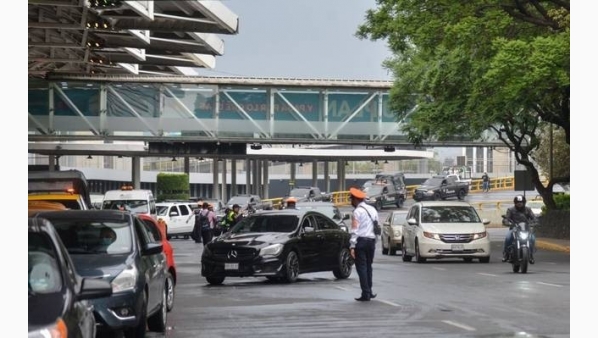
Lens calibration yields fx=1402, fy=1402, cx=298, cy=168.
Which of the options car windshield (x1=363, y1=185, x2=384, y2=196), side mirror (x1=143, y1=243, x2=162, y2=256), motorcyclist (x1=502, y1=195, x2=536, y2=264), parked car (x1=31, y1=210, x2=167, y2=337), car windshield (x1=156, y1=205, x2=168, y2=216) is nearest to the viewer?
parked car (x1=31, y1=210, x2=167, y2=337)

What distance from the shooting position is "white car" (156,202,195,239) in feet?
199

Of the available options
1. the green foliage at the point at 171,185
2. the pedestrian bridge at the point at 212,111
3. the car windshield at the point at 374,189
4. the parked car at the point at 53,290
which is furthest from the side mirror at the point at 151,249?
the green foliage at the point at 171,185

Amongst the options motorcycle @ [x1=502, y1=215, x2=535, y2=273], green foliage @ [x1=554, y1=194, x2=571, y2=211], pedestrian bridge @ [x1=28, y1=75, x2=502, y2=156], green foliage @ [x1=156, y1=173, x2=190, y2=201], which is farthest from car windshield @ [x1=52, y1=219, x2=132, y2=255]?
green foliage @ [x1=156, y1=173, x2=190, y2=201]

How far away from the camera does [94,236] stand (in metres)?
16.2

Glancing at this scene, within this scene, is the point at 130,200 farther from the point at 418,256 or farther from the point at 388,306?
the point at 388,306

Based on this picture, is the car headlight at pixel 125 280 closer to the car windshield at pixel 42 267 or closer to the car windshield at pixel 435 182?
the car windshield at pixel 42 267

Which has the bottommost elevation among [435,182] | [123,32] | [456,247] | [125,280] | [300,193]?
[456,247]

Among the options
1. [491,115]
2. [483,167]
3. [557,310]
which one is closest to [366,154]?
[483,167]

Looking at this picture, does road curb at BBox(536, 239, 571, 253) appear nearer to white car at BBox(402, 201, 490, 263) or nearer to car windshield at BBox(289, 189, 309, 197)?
white car at BBox(402, 201, 490, 263)

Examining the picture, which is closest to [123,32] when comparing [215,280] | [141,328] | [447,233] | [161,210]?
[447,233]

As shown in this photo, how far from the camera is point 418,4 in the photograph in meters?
36.5

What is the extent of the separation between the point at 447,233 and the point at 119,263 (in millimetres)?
18793

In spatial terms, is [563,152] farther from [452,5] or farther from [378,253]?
[452,5]

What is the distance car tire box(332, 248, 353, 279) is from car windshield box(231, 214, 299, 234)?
1.51 meters
